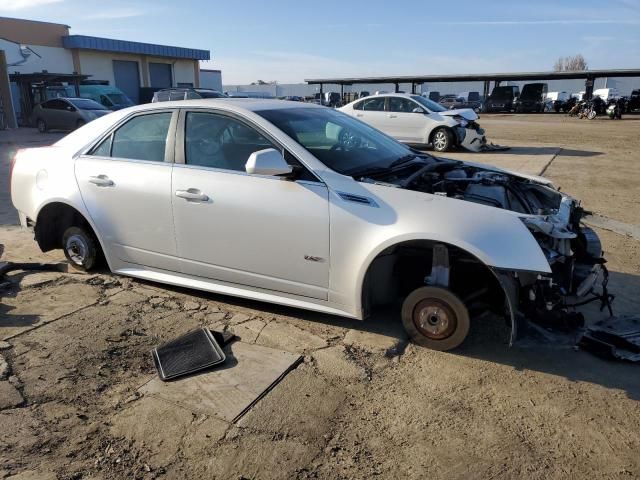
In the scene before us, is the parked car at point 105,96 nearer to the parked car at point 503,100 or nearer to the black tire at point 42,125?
the black tire at point 42,125

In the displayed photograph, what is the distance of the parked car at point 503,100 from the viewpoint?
144 ft

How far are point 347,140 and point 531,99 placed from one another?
43.9 meters

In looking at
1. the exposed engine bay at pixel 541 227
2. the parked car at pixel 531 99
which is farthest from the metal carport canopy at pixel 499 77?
the exposed engine bay at pixel 541 227

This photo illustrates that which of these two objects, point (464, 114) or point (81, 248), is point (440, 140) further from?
point (81, 248)

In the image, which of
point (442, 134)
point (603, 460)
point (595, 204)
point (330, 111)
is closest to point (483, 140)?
point (442, 134)

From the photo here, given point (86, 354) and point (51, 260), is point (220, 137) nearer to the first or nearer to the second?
point (86, 354)

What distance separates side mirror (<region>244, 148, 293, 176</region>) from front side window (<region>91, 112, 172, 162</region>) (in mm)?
1107

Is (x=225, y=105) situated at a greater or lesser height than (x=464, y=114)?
greater

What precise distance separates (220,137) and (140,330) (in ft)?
5.20

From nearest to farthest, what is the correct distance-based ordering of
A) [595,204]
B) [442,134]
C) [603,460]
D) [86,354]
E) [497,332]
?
[603,460], [86,354], [497,332], [595,204], [442,134]

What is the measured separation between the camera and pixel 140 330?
3.90 metres

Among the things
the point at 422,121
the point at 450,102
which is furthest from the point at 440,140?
the point at 450,102

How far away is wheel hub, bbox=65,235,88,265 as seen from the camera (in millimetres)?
4852

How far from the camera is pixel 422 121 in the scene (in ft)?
49.6
